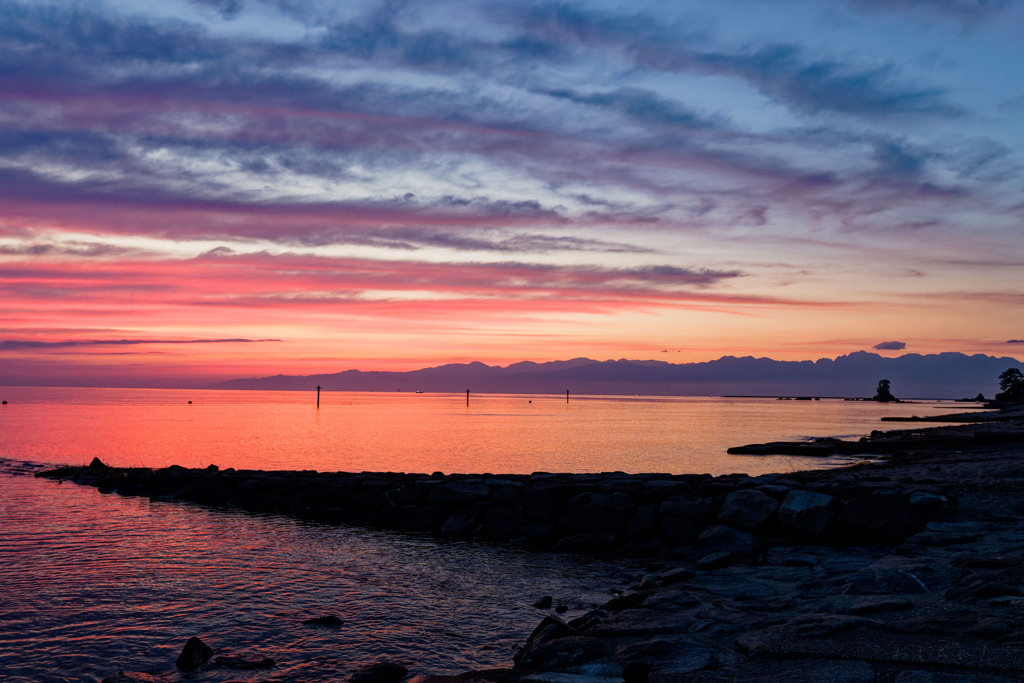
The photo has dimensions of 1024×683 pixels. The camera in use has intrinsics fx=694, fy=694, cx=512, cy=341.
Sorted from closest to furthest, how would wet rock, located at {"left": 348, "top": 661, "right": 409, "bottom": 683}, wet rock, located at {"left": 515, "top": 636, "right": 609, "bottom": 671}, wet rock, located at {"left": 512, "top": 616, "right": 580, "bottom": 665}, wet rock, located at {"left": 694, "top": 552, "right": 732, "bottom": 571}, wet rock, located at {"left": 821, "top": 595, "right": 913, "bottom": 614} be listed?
wet rock, located at {"left": 515, "top": 636, "right": 609, "bottom": 671}, wet rock, located at {"left": 348, "top": 661, "right": 409, "bottom": 683}, wet rock, located at {"left": 821, "top": 595, "right": 913, "bottom": 614}, wet rock, located at {"left": 512, "top": 616, "right": 580, "bottom": 665}, wet rock, located at {"left": 694, "top": 552, "right": 732, "bottom": 571}

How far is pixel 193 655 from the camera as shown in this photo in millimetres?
8672

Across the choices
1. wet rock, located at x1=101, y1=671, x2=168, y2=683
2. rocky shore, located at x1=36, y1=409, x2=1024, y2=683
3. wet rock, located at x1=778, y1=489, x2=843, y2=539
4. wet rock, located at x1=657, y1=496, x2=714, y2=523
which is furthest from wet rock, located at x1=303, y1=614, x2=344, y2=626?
wet rock, located at x1=778, y1=489, x2=843, y2=539

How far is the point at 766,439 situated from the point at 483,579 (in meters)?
51.4

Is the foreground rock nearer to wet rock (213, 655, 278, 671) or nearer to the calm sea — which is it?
the calm sea

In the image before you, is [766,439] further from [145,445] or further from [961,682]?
[961,682]

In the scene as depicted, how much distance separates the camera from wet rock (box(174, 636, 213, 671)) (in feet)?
28.2

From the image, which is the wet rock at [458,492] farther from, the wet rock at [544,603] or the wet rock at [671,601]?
the wet rock at [671,601]

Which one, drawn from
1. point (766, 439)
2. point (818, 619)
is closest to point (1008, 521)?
point (818, 619)

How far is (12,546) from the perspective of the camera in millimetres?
15734

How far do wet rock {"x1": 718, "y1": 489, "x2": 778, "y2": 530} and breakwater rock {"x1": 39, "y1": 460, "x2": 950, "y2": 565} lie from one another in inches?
0.9

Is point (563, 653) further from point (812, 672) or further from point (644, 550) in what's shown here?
point (644, 550)

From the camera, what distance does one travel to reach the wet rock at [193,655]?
8.59 meters

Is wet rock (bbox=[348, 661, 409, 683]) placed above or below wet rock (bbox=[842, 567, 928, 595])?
below

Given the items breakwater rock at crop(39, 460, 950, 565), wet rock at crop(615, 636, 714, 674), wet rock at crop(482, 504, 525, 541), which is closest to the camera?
wet rock at crop(615, 636, 714, 674)
